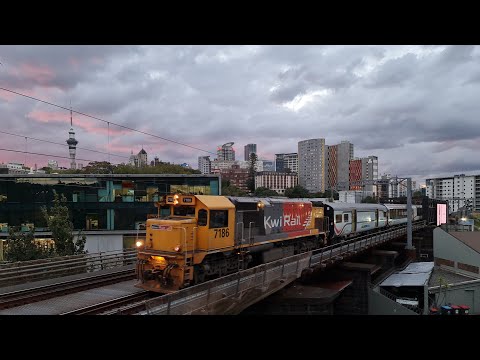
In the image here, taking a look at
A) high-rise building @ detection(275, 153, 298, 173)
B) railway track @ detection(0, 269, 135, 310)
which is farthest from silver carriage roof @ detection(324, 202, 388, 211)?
high-rise building @ detection(275, 153, 298, 173)

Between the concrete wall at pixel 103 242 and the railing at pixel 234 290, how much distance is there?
19780 mm

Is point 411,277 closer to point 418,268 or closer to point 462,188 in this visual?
point 418,268

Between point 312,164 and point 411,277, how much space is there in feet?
115

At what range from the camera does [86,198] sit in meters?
29.7

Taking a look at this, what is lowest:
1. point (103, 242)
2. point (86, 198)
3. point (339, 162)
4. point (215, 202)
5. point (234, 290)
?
point (103, 242)

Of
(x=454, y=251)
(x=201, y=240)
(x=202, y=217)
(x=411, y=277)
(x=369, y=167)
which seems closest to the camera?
(x=201, y=240)

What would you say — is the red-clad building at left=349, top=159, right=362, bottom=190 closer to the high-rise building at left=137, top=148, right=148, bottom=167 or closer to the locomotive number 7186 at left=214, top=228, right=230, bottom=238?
the locomotive number 7186 at left=214, top=228, right=230, bottom=238

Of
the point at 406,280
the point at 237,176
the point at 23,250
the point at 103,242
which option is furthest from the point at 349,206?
the point at 237,176

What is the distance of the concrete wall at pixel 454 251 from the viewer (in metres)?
30.0
